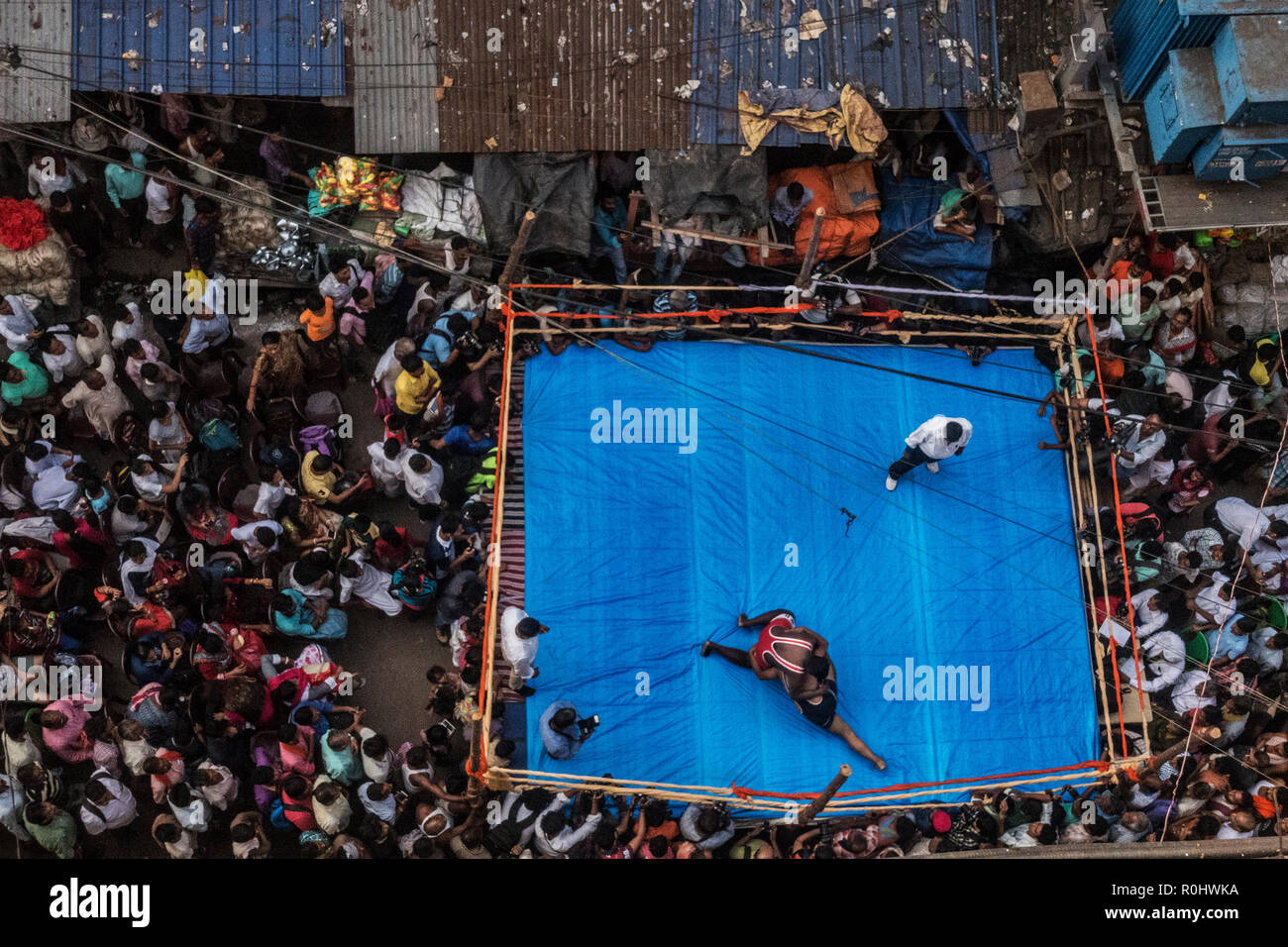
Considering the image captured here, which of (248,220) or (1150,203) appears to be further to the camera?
(248,220)

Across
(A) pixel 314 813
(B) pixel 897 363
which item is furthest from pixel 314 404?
(B) pixel 897 363

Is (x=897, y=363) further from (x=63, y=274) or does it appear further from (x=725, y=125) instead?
(x=63, y=274)

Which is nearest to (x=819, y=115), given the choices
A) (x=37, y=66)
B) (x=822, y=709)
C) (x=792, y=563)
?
(x=792, y=563)

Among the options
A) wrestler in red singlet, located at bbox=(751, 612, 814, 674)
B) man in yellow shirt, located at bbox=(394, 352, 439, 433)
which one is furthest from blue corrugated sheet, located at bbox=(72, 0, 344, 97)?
wrestler in red singlet, located at bbox=(751, 612, 814, 674)

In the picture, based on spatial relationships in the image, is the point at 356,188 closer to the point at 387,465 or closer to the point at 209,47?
the point at 209,47

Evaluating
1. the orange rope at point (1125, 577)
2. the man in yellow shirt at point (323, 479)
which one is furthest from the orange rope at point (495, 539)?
the orange rope at point (1125, 577)

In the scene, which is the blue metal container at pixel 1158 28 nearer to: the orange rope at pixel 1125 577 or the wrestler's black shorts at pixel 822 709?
the orange rope at pixel 1125 577

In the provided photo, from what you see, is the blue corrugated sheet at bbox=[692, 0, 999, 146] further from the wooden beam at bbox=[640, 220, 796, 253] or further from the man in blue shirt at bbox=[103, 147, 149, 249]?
the man in blue shirt at bbox=[103, 147, 149, 249]
